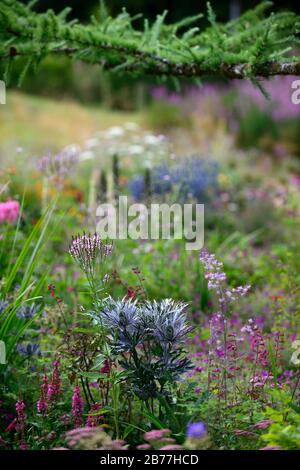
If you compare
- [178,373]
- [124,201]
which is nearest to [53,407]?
[178,373]

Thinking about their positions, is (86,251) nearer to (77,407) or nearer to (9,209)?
(77,407)

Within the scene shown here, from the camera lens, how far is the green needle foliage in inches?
126

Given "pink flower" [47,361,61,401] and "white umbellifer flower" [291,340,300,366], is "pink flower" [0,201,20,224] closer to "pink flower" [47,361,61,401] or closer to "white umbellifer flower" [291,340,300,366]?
"pink flower" [47,361,61,401]

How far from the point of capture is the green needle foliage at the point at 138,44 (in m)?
3.21

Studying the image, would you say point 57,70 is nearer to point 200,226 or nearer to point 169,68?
point 200,226

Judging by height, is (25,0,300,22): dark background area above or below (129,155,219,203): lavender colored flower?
above

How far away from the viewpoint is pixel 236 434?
253 cm

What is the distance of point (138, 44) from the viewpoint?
3586 millimetres

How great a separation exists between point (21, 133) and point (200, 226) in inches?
291

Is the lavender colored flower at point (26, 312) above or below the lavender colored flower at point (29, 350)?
above

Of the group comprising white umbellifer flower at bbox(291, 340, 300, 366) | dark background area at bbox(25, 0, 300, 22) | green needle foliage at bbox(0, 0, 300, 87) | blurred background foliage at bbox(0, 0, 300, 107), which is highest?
dark background area at bbox(25, 0, 300, 22)

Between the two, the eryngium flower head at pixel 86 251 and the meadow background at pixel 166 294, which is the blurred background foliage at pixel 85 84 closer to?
the meadow background at pixel 166 294

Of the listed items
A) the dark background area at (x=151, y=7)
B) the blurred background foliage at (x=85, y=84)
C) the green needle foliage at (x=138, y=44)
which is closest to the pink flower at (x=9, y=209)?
the green needle foliage at (x=138, y=44)

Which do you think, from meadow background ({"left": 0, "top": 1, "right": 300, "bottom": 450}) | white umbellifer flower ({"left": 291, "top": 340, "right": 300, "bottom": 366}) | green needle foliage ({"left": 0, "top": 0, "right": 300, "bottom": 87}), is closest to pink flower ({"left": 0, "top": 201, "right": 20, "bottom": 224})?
meadow background ({"left": 0, "top": 1, "right": 300, "bottom": 450})
